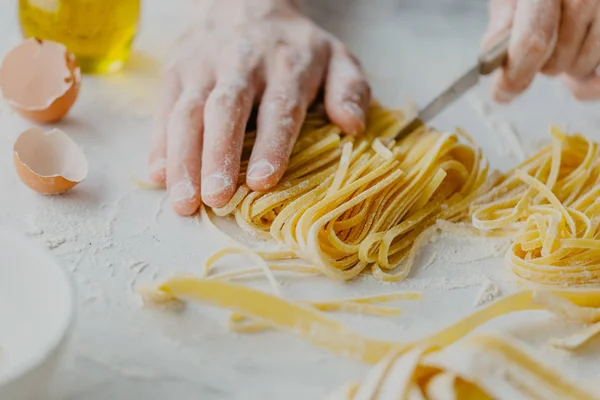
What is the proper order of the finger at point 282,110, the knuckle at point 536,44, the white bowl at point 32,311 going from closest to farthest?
the white bowl at point 32,311
the finger at point 282,110
the knuckle at point 536,44

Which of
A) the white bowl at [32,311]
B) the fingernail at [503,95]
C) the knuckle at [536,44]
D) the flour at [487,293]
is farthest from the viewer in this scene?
the fingernail at [503,95]

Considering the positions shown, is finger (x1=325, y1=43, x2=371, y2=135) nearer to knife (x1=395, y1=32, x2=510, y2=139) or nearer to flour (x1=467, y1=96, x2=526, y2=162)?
knife (x1=395, y1=32, x2=510, y2=139)

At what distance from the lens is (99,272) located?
1193 millimetres

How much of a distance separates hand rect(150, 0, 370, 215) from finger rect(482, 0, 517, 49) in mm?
242

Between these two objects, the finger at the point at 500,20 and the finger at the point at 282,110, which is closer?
the finger at the point at 282,110

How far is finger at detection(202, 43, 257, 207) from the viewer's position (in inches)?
51.3

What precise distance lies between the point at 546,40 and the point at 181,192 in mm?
683

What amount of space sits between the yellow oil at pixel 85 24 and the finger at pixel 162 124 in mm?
173

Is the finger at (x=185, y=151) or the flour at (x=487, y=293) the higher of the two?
the flour at (x=487, y=293)

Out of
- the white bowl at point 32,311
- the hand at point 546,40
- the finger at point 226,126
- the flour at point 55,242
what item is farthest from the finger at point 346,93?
the white bowl at point 32,311

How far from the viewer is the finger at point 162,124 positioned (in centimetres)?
138

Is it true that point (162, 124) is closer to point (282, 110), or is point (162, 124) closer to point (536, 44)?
point (282, 110)

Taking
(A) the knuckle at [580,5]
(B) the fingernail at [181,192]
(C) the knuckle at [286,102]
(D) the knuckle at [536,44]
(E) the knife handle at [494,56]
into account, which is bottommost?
(B) the fingernail at [181,192]

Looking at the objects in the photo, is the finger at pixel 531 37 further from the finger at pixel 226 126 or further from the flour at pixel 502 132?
the finger at pixel 226 126
